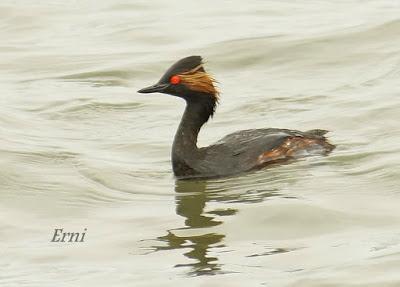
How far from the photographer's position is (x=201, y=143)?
13758mm

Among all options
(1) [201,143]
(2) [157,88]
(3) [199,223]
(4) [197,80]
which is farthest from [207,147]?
(3) [199,223]

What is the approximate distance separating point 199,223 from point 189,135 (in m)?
1.83

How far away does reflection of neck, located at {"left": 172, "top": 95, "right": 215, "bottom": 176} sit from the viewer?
39.9ft

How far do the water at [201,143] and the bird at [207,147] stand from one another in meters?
0.17

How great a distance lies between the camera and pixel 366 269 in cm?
901

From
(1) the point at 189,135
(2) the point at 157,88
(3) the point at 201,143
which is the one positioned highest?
(2) the point at 157,88

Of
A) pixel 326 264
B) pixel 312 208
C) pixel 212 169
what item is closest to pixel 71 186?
pixel 212 169

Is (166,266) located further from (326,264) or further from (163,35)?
(163,35)

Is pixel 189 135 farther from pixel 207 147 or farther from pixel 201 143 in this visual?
pixel 201 143

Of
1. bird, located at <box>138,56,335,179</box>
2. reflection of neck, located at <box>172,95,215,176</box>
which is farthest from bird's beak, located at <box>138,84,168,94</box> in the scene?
reflection of neck, located at <box>172,95,215,176</box>

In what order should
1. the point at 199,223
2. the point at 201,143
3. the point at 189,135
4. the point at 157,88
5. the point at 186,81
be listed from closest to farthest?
the point at 199,223, the point at 157,88, the point at 186,81, the point at 189,135, the point at 201,143

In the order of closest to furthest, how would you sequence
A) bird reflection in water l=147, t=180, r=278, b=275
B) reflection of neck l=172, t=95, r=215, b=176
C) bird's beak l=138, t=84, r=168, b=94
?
bird reflection in water l=147, t=180, r=278, b=275
bird's beak l=138, t=84, r=168, b=94
reflection of neck l=172, t=95, r=215, b=176

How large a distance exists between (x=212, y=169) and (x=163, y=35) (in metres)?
7.25

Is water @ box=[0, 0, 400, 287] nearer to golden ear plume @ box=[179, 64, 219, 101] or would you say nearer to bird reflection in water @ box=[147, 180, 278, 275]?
bird reflection in water @ box=[147, 180, 278, 275]
